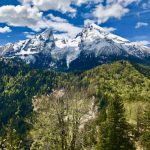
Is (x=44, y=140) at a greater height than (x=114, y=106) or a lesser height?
lesser

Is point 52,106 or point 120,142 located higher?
point 52,106

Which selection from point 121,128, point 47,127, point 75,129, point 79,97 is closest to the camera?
point 75,129

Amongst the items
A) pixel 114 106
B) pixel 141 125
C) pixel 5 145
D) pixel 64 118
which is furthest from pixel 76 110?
pixel 141 125

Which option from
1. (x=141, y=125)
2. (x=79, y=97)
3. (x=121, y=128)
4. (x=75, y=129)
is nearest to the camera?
(x=75, y=129)

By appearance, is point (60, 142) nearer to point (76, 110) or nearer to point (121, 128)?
point (76, 110)

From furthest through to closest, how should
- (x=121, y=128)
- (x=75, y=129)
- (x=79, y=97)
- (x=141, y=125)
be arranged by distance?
(x=141, y=125), (x=121, y=128), (x=79, y=97), (x=75, y=129)

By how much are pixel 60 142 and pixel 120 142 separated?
31.2 meters

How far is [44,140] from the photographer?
1543 inches

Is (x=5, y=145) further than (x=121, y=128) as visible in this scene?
No

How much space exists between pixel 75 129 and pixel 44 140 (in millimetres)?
6249

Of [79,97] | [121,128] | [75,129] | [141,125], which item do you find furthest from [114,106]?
[141,125]

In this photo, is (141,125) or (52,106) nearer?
(52,106)

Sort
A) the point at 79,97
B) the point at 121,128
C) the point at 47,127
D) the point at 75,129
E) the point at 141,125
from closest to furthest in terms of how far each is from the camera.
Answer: the point at 75,129 → the point at 47,127 → the point at 79,97 → the point at 121,128 → the point at 141,125

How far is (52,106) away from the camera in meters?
37.0
